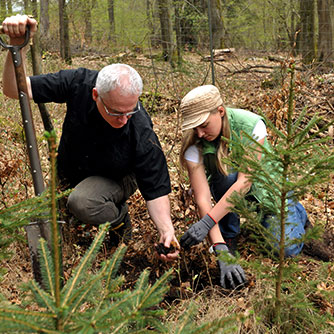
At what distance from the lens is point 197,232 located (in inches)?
104

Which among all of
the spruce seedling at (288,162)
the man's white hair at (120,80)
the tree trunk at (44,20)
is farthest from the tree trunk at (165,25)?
the spruce seedling at (288,162)

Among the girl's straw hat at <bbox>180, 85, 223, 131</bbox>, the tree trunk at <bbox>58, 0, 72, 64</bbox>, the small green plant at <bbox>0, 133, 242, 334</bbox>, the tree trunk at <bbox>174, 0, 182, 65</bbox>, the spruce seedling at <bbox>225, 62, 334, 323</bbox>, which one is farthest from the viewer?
the tree trunk at <bbox>58, 0, 72, 64</bbox>

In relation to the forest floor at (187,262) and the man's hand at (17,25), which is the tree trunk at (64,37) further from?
the man's hand at (17,25)

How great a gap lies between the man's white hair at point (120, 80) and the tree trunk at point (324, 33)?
20.3 ft

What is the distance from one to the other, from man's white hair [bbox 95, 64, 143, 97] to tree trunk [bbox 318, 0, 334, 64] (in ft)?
20.3

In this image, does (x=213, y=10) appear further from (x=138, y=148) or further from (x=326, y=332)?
(x=326, y=332)

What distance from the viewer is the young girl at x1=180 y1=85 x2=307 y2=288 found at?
263cm

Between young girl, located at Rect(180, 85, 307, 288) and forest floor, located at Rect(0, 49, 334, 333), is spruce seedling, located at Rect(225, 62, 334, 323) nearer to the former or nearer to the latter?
forest floor, located at Rect(0, 49, 334, 333)

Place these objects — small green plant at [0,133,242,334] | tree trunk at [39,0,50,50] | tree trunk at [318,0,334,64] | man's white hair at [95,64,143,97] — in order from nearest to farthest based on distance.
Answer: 1. small green plant at [0,133,242,334]
2. man's white hair at [95,64,143,97]
3. tree trunk at [318,0,334,64]
4. tree trunk at [39,0,50,50]

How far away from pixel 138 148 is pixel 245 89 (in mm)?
4733

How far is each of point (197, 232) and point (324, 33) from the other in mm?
6612

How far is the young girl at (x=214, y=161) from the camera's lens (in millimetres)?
2633

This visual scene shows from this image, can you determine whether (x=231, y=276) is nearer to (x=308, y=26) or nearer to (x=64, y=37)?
(x=308, y=26)

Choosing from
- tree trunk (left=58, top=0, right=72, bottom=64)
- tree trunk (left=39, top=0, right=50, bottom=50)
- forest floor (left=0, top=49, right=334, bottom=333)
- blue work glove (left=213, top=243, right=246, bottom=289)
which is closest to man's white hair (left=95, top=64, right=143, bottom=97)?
forest floor (left=0, top=49, right=334, bottom=333)
